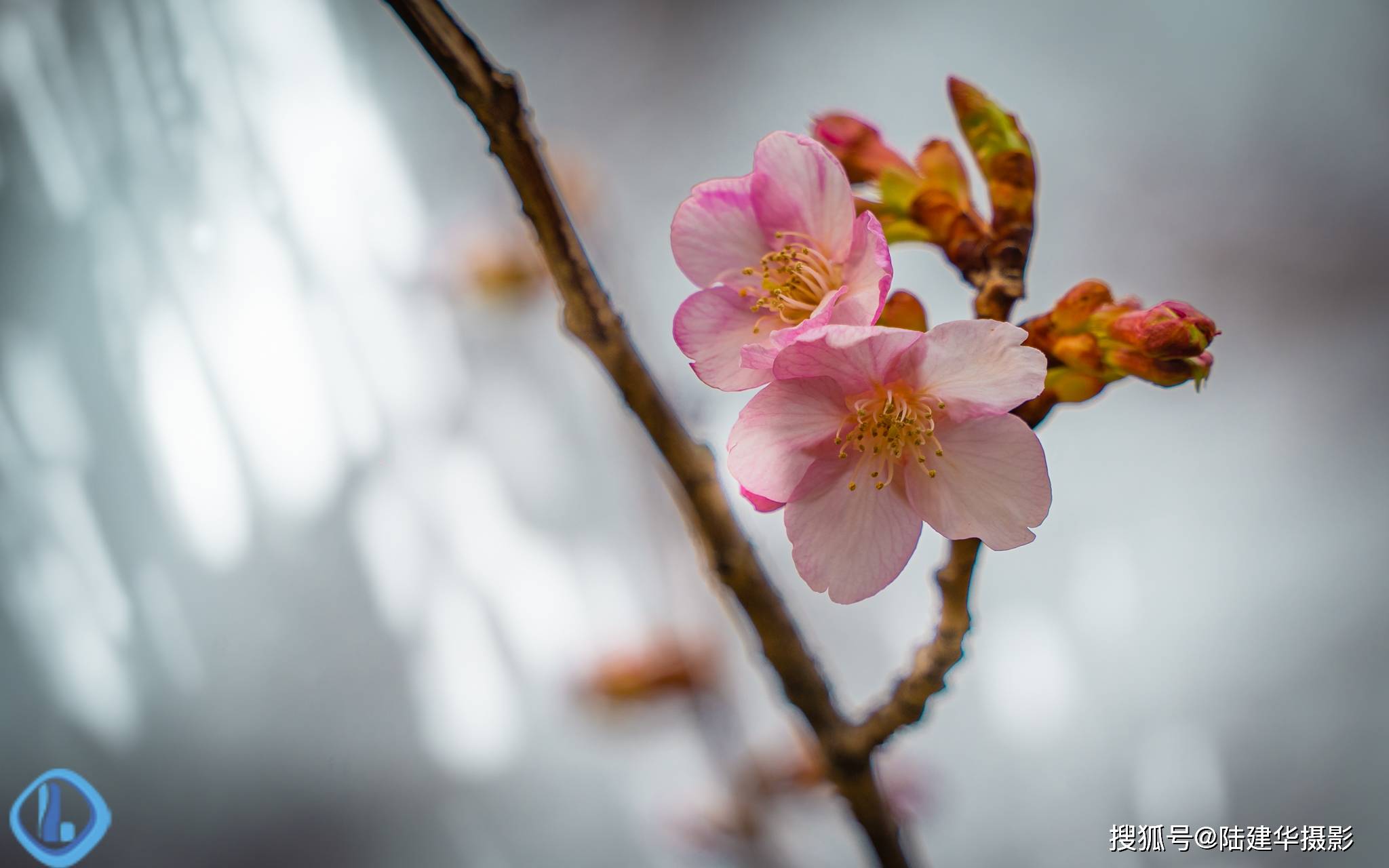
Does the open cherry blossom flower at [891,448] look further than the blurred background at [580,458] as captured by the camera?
No

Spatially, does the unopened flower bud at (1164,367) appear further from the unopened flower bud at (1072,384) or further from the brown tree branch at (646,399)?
the brown tree branch at (646,399)

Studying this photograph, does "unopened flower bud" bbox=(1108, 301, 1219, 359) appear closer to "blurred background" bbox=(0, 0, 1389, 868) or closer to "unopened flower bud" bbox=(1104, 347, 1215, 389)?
"unopened flower bud" bbox=(1104, 347, 1215, 389)

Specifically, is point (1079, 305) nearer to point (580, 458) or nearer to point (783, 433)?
point (783, 433)

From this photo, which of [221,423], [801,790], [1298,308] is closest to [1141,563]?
[1298,308]

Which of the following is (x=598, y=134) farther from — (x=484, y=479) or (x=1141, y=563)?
(x=1141, y=563)

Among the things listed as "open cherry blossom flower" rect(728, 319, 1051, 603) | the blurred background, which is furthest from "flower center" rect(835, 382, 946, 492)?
the blurred background

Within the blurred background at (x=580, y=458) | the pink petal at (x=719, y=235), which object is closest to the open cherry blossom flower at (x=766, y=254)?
the pink petal at (x=719, y=235)
